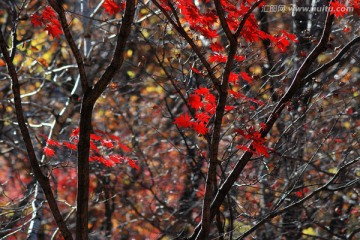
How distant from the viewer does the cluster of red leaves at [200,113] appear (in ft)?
14.5

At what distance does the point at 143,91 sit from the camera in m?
13.0

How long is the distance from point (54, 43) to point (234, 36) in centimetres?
851

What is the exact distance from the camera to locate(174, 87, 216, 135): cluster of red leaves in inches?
174

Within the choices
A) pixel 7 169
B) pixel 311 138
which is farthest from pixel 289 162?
pixel 7 169

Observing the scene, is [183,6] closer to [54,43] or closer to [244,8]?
[244,8]

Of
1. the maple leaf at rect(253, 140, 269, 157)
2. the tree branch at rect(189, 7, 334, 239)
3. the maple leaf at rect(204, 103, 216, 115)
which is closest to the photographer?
the maple leaf at rect(253, 140, 269, 157)

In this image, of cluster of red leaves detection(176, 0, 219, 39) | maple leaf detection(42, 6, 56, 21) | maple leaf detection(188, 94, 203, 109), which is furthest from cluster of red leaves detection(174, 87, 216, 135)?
maple leaf detection(42, 6, 56, 21)

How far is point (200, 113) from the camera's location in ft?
15.2

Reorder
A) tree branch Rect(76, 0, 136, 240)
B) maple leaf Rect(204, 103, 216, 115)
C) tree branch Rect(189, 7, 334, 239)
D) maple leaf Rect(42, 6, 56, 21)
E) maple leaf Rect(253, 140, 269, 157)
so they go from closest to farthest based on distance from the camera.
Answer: tree branch Rect(76, 0, 136, 240)
maple leaf Rect(253, 140, 269, 157)
tree branch Rect(189, 7, 334, 239)
maple leaf Rect(204, 103, 216, 115)
maple leaf Rect(42, 6, 56, 21)

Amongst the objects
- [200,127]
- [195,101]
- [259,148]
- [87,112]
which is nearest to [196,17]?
[195,101]

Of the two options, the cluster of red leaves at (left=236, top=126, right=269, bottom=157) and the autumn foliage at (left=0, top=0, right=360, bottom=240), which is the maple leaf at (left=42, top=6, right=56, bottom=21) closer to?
the autumn foliage at (left=0, top=0, right=360, bottom=240)

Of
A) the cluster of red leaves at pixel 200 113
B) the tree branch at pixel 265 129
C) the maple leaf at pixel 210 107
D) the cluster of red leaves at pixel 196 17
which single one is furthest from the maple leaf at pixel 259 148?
the cluster of red leaves at pixel 196 17

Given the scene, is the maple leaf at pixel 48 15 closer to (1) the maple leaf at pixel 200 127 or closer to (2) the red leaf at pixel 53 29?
(2) the red leaf at pixel 53 29

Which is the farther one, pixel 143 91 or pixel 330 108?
pixel 143 91
